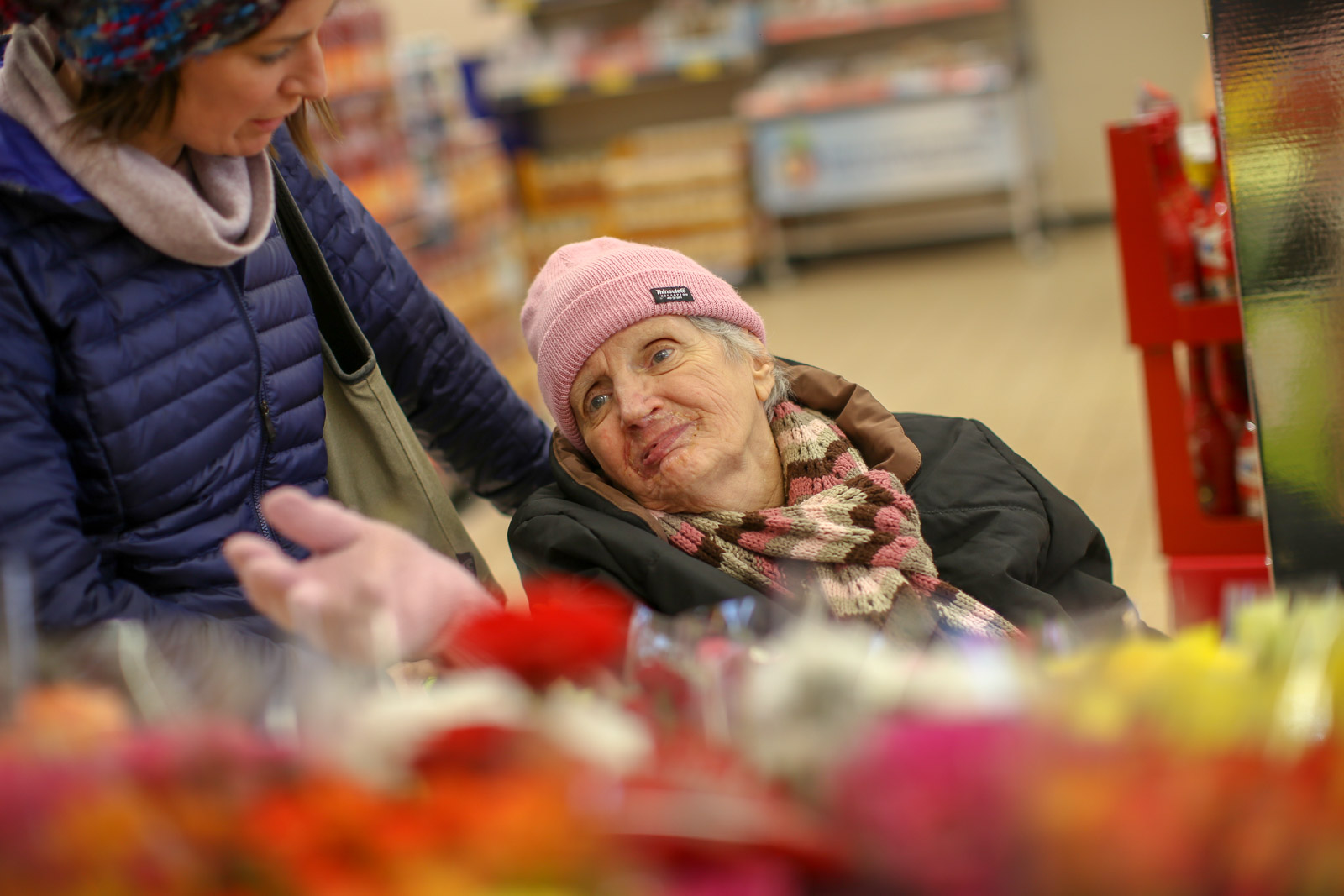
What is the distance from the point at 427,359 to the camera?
1.85 m

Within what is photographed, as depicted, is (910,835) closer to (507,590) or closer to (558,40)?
(507,590)

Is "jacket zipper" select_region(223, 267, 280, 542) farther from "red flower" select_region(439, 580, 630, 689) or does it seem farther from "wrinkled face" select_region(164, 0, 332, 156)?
"red flower" select_region(439, 580, 630, 689)

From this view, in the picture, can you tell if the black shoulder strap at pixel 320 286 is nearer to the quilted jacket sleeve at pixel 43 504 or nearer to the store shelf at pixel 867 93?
the quilted jacket sleeve at pixel 43 504

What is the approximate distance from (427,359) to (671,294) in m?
0.41

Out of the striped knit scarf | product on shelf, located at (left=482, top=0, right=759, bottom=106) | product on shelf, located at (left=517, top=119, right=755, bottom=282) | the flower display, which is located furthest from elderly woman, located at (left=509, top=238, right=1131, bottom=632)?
product on shelf, located at (left=482, top=0, right=759, bottom=106)

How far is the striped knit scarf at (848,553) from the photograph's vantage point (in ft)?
4.98

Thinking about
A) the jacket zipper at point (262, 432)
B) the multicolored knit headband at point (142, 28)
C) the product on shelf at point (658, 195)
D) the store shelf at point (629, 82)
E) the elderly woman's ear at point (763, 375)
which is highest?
the multicolored knit headband at point (142, 28)

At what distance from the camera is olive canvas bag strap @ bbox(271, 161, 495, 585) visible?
63.6 inches

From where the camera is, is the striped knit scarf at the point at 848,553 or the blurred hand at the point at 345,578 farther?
the striped knit scarf at the point at 848,553

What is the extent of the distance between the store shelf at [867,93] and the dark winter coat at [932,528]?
6.43 meters

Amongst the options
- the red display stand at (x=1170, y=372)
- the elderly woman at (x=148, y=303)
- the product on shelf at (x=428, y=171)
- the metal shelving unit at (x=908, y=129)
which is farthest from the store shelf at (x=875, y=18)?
the elderly woman at (x=148, y=303)

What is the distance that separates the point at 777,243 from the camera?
8414 millimetres

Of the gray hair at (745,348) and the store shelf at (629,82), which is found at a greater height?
the gray hair at (745,348)

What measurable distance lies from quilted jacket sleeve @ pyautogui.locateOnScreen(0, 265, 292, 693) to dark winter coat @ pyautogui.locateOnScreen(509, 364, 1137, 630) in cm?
43
